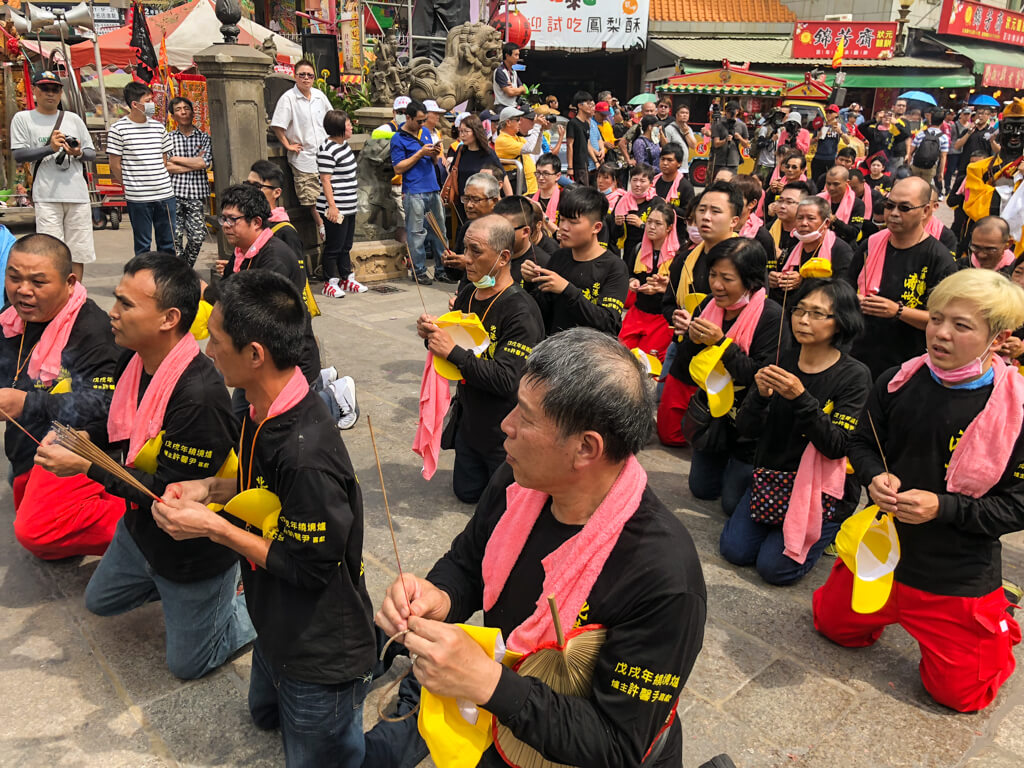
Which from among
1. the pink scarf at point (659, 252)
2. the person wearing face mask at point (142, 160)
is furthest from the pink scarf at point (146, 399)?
the person wearing face mask at point (142, 160)

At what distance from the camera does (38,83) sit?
23.0ft

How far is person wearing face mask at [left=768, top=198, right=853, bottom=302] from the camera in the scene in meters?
5.57

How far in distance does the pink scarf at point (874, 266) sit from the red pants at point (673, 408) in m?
1.27

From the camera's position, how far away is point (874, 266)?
4.94 meters

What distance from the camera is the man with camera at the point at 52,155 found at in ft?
23.0

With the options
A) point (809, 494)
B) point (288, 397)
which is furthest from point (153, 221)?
point (809, 494)

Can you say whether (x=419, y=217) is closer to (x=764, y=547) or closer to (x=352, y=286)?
(x=352, y=286)

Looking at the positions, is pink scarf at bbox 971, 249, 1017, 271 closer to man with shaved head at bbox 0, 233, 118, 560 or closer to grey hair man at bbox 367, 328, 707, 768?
grey hair man at bbox 367, 328, 707, 768

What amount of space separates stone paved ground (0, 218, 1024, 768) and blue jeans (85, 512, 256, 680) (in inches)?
4.6

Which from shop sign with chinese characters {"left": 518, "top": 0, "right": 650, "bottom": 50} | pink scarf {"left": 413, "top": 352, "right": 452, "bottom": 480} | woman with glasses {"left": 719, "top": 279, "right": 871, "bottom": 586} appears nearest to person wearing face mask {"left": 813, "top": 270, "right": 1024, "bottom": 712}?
woman with glasses {"left": 719, "top": 279, "right": 871, "bottom": 586}

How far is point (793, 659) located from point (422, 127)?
24.6ft

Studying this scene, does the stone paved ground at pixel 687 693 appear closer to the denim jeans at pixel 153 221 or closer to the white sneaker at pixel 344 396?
the white sneaker at pixel 344 396

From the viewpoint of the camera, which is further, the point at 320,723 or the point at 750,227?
the point at 750,227

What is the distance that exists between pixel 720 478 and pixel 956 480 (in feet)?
6.32
